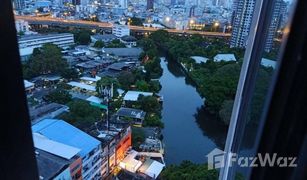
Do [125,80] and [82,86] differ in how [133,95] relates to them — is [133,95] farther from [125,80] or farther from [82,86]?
[82,86]

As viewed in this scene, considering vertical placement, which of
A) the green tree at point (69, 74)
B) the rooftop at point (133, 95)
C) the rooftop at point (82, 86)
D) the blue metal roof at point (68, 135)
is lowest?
the rooftop at point (82, 86)

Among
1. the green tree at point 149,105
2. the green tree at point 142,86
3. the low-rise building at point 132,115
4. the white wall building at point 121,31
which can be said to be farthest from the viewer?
the white wall building at point 121,31

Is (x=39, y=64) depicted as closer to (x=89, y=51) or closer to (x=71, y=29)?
(x=89, y=51)

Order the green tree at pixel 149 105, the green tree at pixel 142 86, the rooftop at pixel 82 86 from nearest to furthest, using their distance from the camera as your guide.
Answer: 1. the green tree at pixel 149 105
2. the rooftop at pixel 82 86
3. the green tree at pixel 142 86

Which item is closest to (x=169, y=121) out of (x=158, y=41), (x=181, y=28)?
(x=158, y=41)

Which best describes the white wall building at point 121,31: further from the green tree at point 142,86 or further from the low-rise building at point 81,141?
the low-rise building at point 81,141

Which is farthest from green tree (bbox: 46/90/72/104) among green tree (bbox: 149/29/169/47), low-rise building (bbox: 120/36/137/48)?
green tree (bbox: 149/29/169/47)

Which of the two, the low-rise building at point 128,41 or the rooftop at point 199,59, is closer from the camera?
the rooftop at point 199,59

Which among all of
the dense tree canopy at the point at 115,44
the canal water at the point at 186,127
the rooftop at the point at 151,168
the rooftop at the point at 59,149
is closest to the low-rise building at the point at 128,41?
the dense tree canopy at the point at 115,44
